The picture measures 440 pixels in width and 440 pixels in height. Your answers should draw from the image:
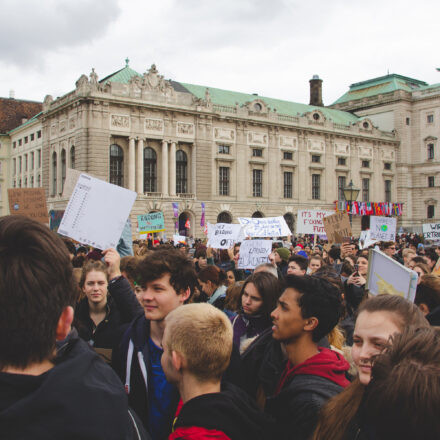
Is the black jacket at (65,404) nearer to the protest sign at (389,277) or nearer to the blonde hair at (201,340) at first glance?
the blonde hair at (201,340)

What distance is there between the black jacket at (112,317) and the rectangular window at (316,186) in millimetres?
48413

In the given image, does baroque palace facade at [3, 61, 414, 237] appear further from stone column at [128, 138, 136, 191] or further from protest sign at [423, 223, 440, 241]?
protest sign at [423, 223, 440, 241]

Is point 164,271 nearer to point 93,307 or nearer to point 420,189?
point 93,307

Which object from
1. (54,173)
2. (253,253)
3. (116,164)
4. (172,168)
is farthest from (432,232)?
(54,173)

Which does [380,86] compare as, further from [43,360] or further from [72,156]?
[43,360]

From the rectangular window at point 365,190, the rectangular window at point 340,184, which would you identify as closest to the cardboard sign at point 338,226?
the rectangular window at point 340,184

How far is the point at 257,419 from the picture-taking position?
2576 millimetres

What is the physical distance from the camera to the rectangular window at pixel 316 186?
171ft

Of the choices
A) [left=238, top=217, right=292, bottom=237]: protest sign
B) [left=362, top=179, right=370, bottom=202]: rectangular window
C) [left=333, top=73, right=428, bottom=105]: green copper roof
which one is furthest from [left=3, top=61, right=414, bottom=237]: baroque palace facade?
[left=238, top=217, right=292, bottom=237]: protest sign

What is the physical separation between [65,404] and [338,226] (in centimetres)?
1215

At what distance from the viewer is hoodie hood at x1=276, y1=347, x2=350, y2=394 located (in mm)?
2943

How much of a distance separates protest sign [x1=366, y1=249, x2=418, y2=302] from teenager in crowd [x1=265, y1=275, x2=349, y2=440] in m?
1.12

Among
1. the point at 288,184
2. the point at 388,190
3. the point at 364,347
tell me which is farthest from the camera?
the point at 388,190

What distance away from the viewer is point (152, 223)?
1777 centimetres
